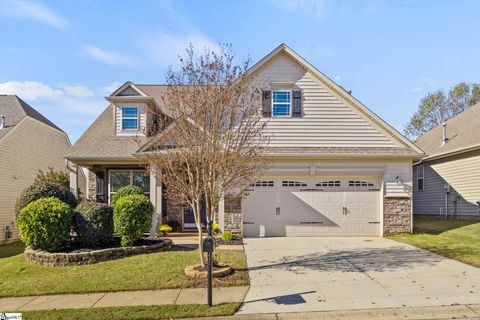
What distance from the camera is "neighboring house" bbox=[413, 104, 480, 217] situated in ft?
56.9

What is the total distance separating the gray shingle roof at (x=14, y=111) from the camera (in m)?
18.0

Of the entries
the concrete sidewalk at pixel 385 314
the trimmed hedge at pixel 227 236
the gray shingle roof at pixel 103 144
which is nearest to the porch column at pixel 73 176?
the gray shingle roof at pixel 103 144

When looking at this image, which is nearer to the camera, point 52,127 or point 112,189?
point 112,189

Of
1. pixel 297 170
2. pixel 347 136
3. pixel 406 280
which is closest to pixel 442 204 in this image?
pixel 347 136

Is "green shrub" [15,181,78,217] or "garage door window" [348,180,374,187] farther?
"garage door window" [348,180,374,187]

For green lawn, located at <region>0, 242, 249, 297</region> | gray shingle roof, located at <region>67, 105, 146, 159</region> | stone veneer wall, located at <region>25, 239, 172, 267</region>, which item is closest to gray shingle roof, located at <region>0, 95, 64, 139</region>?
gray shingle roof, located at <region>67, 105, 146, 159</region>

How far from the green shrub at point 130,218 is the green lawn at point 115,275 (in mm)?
702

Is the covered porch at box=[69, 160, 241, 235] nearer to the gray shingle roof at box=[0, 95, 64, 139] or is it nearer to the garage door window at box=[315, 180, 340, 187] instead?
the garage door window at box=[315, 180, 340, 187]

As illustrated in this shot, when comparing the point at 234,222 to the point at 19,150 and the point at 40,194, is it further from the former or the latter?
the point at 19,150

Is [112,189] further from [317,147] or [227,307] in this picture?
[227,307]

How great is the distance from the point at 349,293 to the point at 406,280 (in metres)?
1.67

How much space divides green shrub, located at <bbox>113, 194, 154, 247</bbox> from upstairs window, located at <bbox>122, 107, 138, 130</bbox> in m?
6.04

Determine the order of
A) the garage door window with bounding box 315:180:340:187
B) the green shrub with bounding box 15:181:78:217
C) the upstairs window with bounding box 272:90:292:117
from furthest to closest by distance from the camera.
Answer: the upstairs window with bounding box 272:90:292:117
the garage door window with bounding box 315:180:340:187
the green shrub with bounding box 15:181:78:217

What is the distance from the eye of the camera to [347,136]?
14.0 metres
